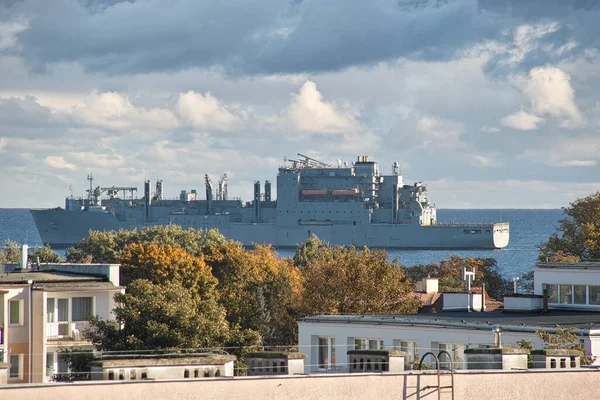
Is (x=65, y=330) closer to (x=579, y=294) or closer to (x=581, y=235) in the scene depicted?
Result: (x=579, y=294)

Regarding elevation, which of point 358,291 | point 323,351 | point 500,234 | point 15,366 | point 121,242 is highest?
point 500,234

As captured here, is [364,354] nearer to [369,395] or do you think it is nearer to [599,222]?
[369,395]

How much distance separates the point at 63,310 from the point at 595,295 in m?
13.4

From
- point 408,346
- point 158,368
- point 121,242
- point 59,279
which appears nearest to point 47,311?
point 59,279

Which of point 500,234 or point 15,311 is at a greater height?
point 500,234

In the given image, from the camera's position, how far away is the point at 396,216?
194 metres

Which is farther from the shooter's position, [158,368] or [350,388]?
[158,368]

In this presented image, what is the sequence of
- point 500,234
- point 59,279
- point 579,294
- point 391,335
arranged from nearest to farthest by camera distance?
point 391,335
point 579,294
point 59,279
point 500,234

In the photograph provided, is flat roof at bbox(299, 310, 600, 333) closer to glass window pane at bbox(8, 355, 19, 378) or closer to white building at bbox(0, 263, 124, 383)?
white building at bbox(0, 263, 124, 383)

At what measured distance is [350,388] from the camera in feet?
45.7

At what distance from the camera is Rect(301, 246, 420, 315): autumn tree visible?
3938 centimetres

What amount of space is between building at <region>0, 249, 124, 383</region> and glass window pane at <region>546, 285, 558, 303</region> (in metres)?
11.3

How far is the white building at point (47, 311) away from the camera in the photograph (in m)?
25.5

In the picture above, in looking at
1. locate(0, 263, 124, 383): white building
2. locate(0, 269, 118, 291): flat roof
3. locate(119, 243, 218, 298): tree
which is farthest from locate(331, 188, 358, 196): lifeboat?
locate(0, 269, 118, 291): flat roof
